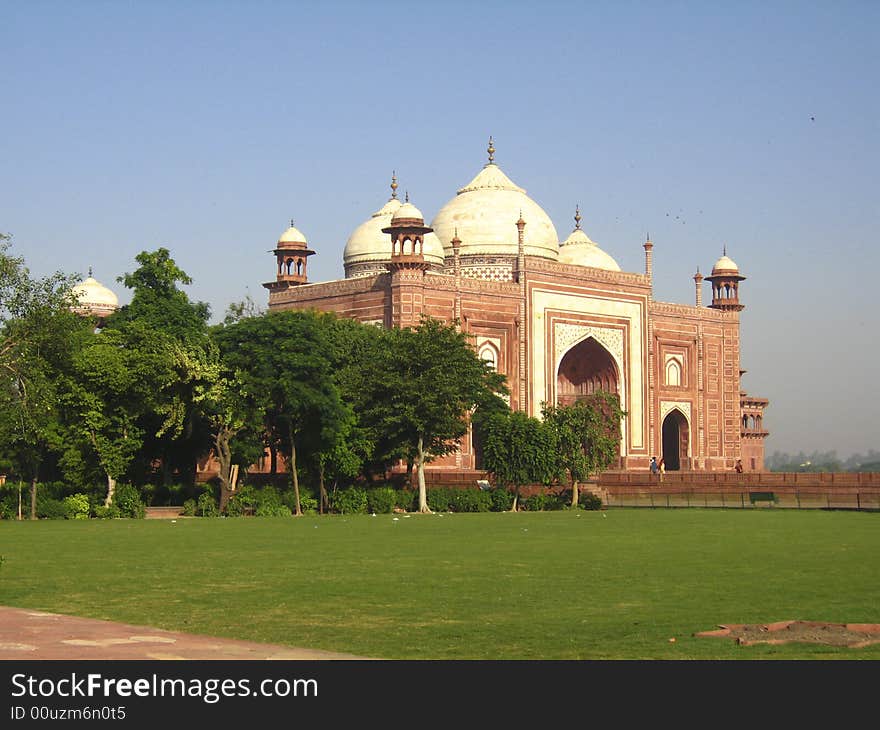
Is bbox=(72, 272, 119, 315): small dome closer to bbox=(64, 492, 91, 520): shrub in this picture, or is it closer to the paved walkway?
bbox=(64, 492, 91, 520): shrub

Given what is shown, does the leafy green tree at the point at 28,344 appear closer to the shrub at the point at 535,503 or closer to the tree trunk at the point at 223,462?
the tree trunk at the point at 223,462

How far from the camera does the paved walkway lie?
7.09 m

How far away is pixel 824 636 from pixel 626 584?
355cm

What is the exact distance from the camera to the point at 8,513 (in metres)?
Result: 29.9

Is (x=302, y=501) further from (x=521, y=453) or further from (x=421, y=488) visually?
(x=521, y=453)

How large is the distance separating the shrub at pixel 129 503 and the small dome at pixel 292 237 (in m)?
21.2

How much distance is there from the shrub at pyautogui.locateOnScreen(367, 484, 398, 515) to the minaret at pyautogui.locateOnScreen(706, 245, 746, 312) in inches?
1018

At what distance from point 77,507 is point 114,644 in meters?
22.8

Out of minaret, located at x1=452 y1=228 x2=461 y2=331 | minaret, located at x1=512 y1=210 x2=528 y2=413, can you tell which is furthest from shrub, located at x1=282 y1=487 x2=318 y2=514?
minaret, located at x1=512 y1=210 x2=528 y2=413

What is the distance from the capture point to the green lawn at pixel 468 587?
8.20 m

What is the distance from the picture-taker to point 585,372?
51.1m

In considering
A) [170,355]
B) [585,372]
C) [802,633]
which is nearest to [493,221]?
[585,372]
